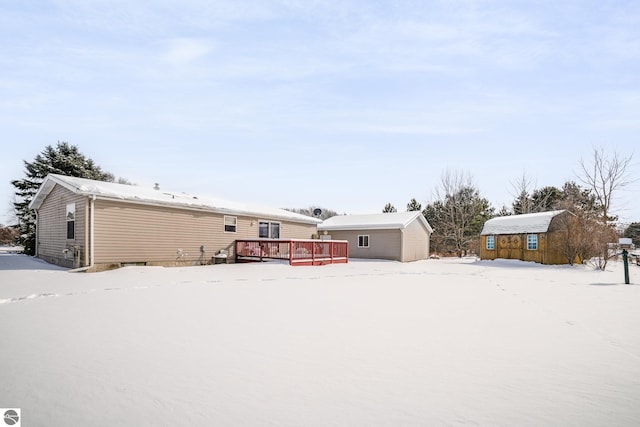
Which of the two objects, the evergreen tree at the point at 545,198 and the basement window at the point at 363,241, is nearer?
the basement window at the point at 363,241

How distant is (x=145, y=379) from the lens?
3.31 m

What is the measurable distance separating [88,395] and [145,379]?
0.45 m

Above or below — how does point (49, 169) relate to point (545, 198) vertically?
above

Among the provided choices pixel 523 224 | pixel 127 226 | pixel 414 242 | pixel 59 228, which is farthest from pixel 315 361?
pixel 523 224

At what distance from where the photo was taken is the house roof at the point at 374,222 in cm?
2422

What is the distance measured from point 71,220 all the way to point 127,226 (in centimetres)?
→ 238

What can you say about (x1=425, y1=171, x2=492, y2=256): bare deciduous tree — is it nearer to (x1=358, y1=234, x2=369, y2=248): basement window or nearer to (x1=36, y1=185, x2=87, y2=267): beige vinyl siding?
(x1=358, y1=234, x2=369, y2=248): basement window

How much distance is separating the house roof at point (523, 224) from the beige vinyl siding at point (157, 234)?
1720cm

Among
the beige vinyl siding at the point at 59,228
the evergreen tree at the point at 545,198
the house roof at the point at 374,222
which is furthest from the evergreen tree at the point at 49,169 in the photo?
the evergreen tree at the point at 545,198

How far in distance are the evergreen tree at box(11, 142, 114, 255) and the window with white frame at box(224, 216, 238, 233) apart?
1771cm

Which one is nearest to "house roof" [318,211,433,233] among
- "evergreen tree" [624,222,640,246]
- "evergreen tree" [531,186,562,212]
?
"evergreen tree" [531,186,562,212]

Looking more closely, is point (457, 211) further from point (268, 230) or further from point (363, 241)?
point (268, 230)

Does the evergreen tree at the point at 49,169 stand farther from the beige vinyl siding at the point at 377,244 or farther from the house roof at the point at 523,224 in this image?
the house roof at the point at 523,224

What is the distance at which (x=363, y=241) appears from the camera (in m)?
25.5
